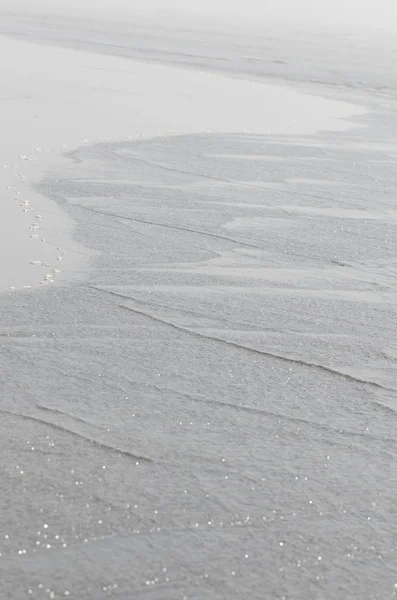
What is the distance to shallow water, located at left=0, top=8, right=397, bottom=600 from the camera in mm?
3328

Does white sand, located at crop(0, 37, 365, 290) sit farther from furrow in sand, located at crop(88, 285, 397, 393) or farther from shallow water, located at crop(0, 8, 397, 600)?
furrow in sand, located at crop(88, 285, 397, 393)

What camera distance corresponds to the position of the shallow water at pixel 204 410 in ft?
10.9

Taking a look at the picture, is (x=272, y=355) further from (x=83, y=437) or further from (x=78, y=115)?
(x=78, y=115)

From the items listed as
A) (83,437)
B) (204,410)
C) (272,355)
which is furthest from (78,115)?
(83,437)

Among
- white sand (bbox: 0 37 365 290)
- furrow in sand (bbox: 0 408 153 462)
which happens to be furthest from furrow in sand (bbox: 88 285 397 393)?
furrow in sand (bbox: 0 408 153 462)

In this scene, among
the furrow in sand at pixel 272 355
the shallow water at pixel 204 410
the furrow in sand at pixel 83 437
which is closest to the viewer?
the shallow water at pixel 204 410

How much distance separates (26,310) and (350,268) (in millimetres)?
2335

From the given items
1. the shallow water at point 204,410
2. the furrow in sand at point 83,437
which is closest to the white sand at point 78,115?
the shallow water at point 204,410

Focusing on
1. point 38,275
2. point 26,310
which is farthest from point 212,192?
point 26,310

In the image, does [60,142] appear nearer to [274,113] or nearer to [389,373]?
[274,113]

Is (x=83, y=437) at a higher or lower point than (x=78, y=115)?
higher

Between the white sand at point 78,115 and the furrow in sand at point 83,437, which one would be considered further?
the white sand at point 78,115

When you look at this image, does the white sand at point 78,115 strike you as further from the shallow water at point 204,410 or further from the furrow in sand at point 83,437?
the furrow in sand at point 83,437

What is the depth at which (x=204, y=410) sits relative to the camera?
4.50 meters
